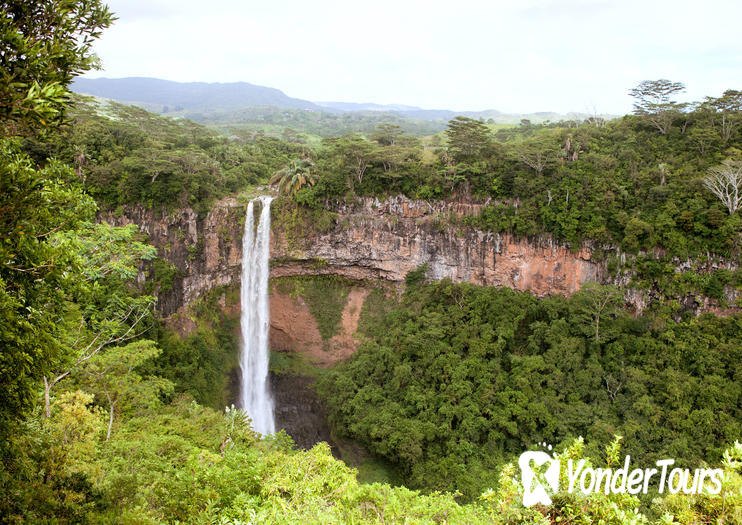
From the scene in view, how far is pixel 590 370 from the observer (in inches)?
637

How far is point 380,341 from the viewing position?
21797 millimetres

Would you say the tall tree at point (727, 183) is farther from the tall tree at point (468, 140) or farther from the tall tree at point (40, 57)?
the tall tree at point (40, 57)

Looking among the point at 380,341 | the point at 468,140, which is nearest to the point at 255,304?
the point at 380,341

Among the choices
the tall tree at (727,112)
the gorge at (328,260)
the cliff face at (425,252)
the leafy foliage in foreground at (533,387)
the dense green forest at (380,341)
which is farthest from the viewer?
the gorge at (328,260)

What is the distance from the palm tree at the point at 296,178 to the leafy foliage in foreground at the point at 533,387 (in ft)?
32.9

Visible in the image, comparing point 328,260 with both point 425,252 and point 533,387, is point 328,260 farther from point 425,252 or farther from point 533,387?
point 533,387

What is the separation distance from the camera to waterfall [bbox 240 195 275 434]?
22.5 meters

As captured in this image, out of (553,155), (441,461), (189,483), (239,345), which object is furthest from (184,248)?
(553,155)

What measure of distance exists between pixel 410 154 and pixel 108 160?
16.1m

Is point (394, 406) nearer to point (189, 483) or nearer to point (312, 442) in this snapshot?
point (312, 442)

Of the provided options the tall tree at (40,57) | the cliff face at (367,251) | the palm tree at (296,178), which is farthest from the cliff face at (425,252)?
the tall tree at (40,57)

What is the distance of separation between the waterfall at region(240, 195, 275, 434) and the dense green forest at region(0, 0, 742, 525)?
4.56 feet

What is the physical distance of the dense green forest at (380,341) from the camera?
13.1 feet

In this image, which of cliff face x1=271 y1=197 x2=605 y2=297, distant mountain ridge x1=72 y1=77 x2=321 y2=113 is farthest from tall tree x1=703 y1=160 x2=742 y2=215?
distant mountain ridge x1=72 y1=77 x2=321 y2=113
